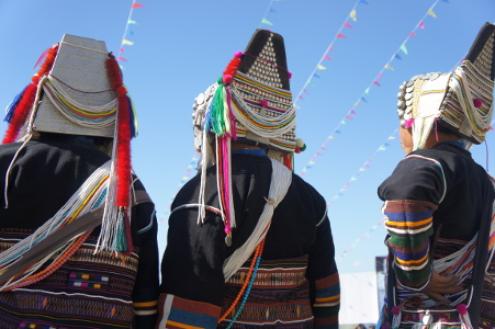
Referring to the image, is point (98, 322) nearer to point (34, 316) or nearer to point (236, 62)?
point (34, 316)

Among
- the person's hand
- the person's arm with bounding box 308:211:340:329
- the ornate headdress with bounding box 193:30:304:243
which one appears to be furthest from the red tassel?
the person's hand

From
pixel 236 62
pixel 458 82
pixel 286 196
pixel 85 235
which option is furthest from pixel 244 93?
pixel 458 82

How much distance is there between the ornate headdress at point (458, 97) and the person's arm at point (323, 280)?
0.78 metres

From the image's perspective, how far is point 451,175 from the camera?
2.92 meters

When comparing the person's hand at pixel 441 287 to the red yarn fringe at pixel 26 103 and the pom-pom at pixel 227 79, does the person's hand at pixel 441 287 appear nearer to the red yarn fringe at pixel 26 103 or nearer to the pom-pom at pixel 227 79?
the pom-pom at pixel 227 79

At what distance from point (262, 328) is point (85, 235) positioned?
863 millimetres

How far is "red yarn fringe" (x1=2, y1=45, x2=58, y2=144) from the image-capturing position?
2.67 metres

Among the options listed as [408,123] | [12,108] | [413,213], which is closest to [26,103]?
[12,108]

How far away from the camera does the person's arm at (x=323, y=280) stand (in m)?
2.93

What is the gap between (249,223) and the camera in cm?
261

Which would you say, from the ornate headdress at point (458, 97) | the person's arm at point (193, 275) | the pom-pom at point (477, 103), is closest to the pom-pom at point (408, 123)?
the ornate headdress at point (458, 97)

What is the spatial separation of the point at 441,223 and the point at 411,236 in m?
0.24

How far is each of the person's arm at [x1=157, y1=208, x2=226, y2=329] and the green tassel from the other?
421 millimetres

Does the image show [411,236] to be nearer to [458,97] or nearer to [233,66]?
[458,97]
